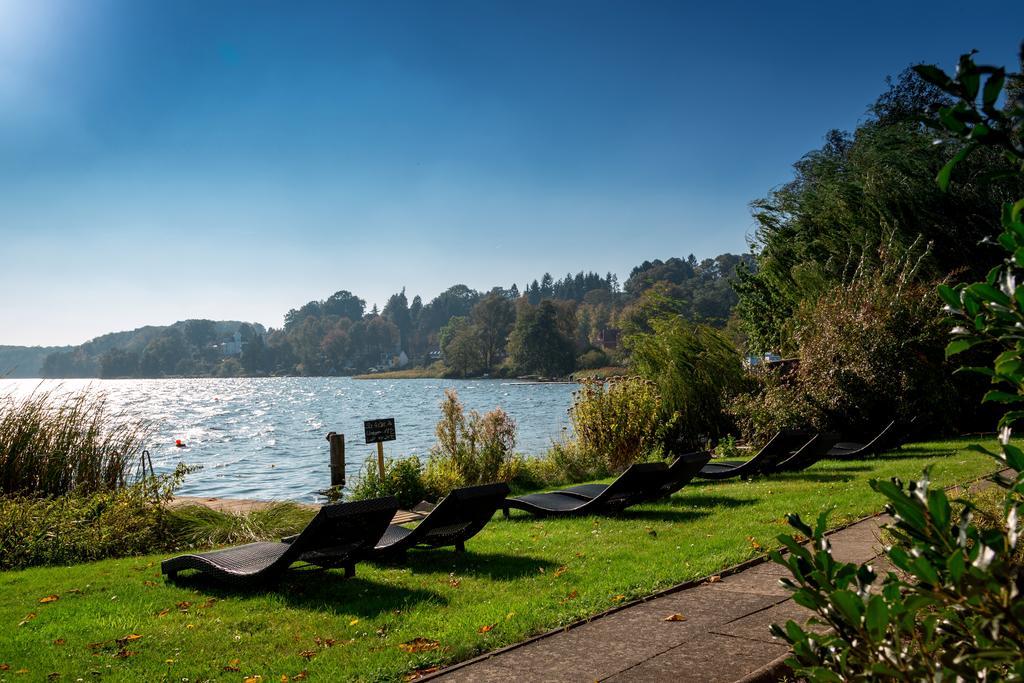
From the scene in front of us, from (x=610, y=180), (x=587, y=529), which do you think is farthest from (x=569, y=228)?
(x=587, y=529)

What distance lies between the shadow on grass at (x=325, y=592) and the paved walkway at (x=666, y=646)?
1.41 meters

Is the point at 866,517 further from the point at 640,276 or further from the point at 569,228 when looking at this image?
the point at 640,276

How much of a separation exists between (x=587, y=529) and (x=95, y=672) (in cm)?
505

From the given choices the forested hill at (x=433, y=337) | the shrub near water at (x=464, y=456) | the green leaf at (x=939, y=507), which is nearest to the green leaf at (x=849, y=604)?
the green leaf at (x=939, y=507)

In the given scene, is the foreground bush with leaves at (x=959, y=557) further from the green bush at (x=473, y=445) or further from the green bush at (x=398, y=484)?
the green bush at (x=473, y=445)

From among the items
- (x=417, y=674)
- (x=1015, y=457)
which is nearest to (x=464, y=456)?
(x=417, y=674)

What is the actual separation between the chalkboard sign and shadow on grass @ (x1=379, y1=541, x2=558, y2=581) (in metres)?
5.07

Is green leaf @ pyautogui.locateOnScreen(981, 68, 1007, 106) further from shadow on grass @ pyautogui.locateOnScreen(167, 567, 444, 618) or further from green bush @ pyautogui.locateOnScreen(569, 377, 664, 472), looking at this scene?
green bush @ pyautogui.locateOnScreen(569, 377, 664, 472)

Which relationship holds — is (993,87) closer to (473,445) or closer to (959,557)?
(959,557)

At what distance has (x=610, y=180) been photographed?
74.1 ft

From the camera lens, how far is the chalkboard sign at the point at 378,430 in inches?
496

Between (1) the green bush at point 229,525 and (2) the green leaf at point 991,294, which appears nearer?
(2) the green leaf at point 991,294

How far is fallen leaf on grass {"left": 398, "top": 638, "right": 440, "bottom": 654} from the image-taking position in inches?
177

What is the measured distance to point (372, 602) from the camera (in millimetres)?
5723
